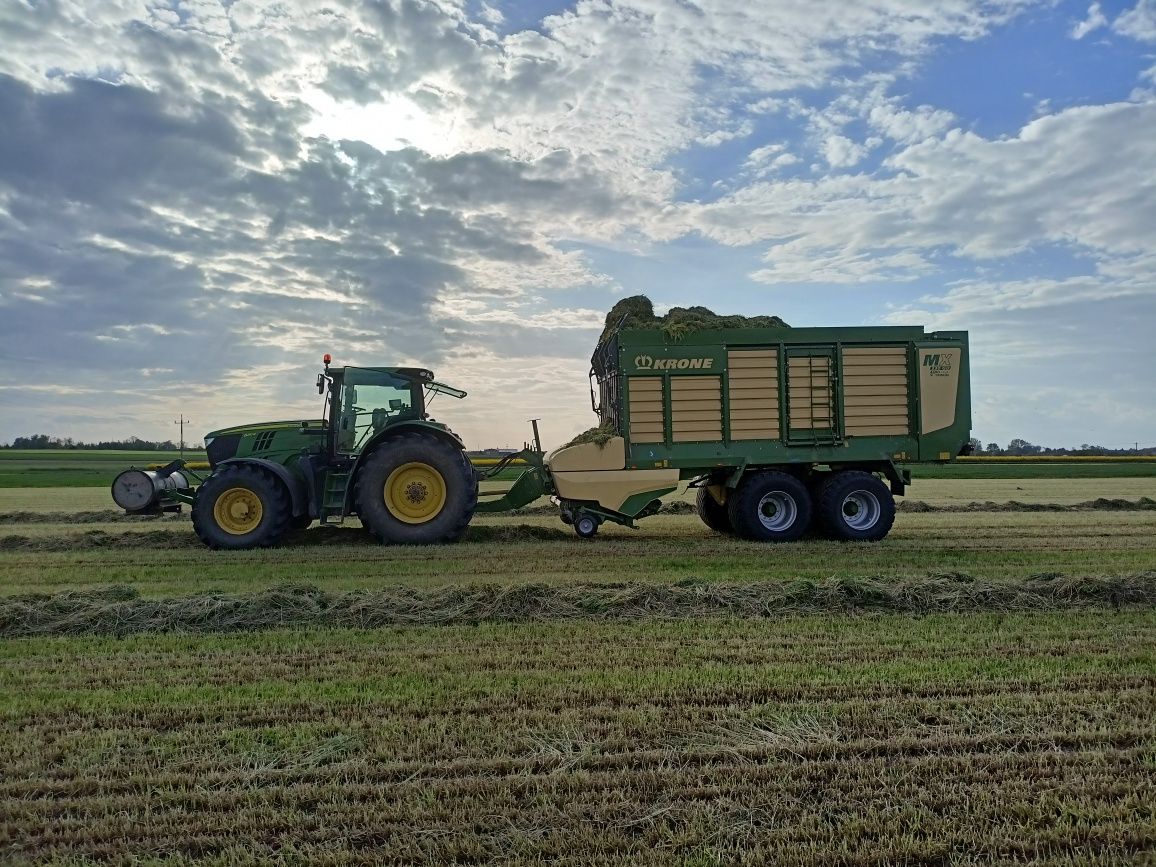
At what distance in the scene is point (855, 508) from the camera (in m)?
11.3

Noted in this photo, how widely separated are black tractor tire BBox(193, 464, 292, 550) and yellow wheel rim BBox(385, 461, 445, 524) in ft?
4.39

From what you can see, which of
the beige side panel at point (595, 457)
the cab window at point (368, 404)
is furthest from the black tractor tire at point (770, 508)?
the cab window at point (368, 404)

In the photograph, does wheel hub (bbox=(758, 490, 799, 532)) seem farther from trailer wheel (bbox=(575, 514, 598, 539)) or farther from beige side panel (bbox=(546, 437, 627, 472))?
trailer wheel (bbox=(575, 514, 598, 539))

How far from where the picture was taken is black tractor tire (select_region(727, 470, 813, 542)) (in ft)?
36.3

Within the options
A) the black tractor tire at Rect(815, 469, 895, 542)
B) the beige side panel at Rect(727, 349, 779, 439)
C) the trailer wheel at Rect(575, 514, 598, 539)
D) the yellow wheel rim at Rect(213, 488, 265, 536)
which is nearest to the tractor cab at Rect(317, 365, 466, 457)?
the yellow wheel rim at Rect(213, 488, 265, 536)

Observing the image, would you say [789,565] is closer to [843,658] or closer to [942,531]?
[843,658]

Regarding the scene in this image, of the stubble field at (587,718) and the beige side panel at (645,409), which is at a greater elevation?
the beige side panel at (645,409)

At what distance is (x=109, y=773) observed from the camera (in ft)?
11.1

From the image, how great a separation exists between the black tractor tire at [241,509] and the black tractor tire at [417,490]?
1044 millimetres

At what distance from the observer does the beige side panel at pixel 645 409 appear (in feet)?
36.5

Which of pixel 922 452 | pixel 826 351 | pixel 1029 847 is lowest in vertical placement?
pixel 1029 847

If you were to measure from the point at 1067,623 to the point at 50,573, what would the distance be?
9426 mm

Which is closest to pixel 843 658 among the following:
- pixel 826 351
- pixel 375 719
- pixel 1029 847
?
pixel 1029 847

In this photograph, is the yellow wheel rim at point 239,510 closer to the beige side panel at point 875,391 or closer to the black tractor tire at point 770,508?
the black tractor tire at point 770,508
